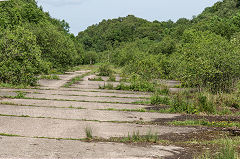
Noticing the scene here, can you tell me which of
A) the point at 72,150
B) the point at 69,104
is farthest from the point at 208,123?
the point at 69,104

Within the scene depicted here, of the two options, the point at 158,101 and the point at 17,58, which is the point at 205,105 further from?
the point at 17,58

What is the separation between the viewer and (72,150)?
21.0ft

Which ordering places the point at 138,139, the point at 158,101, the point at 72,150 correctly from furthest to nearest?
the point at 158,101 → the point at 138,139 → the point at 72,150

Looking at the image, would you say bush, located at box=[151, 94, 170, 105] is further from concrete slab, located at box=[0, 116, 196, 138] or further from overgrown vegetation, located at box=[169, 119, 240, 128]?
concrete slab, located at box=[0, 116, 196, 138]

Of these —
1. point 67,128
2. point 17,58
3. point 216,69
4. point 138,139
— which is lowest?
point 138,139

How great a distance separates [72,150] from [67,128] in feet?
7.16

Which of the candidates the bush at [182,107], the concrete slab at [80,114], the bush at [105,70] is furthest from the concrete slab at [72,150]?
the bush at [105,70]

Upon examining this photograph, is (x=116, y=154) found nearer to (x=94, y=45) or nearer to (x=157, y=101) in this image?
(x=157, y=101)

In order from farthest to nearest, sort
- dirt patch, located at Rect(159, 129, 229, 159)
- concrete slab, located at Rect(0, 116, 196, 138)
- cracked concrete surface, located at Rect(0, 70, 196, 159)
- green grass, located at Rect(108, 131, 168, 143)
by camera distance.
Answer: concrete slab, located at Rect(0, 116, 196, 138) < green grass, located at Rect(108, 131, 168, 143) < dirt patch, located at Rect(159, 129, 229, 159) < cracked concrete surface, located at Rect(0, 70, 196, 159)

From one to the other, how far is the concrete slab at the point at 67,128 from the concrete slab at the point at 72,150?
69 centimetres

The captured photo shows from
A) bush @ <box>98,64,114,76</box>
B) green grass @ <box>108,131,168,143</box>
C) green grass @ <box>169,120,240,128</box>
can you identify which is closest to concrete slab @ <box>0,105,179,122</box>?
green grass @ <box>169,120,240,128</box>

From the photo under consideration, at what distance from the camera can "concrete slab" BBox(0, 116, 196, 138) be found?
7.93 meters

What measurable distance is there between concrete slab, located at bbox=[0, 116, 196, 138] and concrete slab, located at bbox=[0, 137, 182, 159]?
2.25 feet

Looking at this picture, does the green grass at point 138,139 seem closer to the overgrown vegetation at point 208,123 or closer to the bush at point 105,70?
the overgrown vegetation at point 208,123
